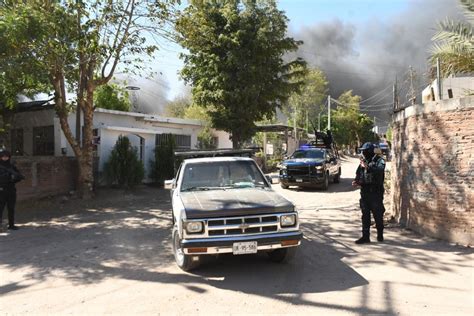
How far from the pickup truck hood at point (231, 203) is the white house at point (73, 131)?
1158cm

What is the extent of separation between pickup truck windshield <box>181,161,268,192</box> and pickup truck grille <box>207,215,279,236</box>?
122 cm

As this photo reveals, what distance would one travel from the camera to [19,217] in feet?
37.2

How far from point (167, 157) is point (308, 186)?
6007 millimetres

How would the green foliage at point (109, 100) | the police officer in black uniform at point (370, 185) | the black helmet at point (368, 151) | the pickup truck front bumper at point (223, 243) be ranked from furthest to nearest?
the green foliage at point (109, 100)
the black helmet at point (368, 151)
the police officer in black uniform at point (370, 185)
the pickup truck front bumper at point (223, 243)

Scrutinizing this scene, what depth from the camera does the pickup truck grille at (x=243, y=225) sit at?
5.57 m

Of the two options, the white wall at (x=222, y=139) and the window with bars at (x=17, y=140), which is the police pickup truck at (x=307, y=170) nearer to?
the white wall at (x=222, y=139)

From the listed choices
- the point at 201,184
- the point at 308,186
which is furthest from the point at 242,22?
the point at 201,184

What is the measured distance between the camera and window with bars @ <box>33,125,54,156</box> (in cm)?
1700

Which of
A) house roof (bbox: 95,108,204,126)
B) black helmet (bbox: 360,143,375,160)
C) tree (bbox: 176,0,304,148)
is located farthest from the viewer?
tree (bbox: 176,0,304,148)

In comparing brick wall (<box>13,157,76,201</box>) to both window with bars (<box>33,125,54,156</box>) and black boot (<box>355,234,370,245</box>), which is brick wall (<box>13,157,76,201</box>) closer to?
window with bars (<box>33,125,54,156</box>)

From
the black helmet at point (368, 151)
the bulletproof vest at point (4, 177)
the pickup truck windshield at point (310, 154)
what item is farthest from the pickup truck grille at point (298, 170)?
the bulletproof vest at point (4, 177)

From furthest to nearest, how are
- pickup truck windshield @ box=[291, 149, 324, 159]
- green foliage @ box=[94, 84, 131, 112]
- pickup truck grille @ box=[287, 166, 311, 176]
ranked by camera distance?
green foliage @ box=[94, 84, 131, 112]
pickup truck windshield @ box=[291, 149, 324, 159]
pickup truck grille @ box=[287, 166, 311, 176]

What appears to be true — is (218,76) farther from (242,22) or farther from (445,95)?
(445,95)

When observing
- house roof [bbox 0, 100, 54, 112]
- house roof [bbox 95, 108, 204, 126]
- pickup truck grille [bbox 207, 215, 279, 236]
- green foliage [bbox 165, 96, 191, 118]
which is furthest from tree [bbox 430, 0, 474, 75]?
green foliage [bbox 165, 96, 191, 118]
